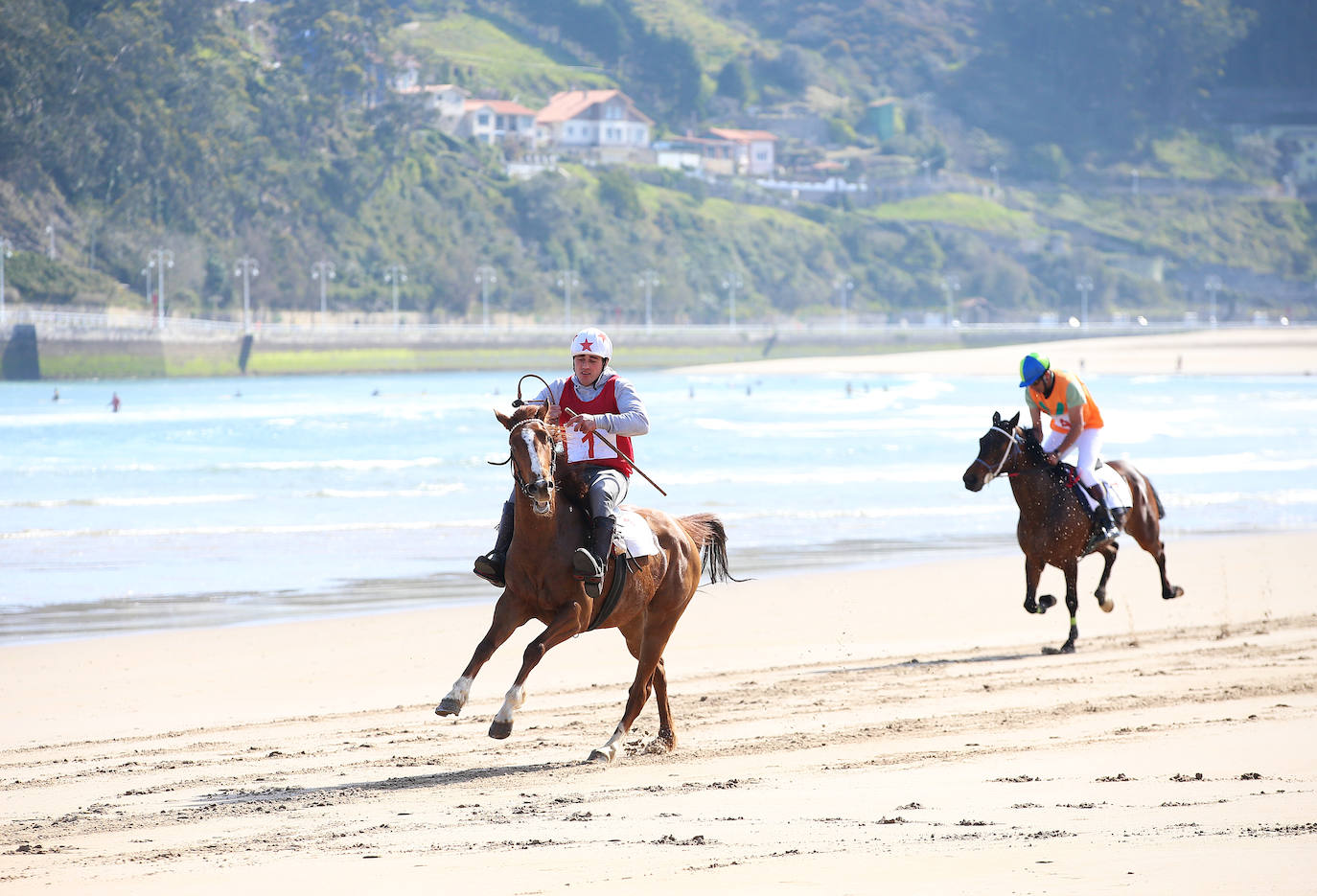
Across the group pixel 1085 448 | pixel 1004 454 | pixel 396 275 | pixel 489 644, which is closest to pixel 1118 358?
pixel 396 275

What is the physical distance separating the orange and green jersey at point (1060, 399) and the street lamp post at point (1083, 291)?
490 ft

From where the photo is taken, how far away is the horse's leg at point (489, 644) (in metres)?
7.45

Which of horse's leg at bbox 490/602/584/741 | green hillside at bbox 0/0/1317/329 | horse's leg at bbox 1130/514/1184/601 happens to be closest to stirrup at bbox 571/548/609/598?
horse's leg at bbox 490/602/584/741

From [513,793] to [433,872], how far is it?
1.54m

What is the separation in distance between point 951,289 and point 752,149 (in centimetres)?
3676

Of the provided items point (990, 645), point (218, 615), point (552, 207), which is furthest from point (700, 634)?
point (552, 207)

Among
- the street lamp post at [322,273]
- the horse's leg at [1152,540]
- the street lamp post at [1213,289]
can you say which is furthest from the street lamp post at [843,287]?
the horse's leg at [1152,540]

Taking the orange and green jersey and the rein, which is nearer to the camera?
the rein

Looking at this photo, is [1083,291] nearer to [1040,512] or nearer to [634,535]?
[1040,512]

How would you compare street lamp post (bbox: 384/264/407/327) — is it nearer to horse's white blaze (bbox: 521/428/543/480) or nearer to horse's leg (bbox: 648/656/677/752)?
horse's leg (bbox: 648/656/677/752)

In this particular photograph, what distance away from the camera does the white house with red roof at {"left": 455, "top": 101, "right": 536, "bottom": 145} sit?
162m

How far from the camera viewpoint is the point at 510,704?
7570mm

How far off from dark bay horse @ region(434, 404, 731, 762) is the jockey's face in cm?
41

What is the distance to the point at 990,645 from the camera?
1233cm
